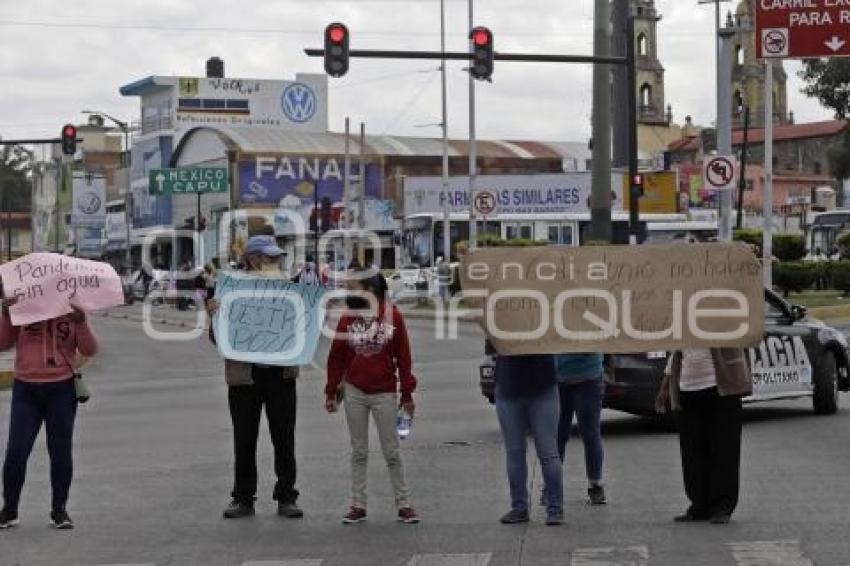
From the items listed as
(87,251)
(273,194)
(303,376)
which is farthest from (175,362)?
(87,251)

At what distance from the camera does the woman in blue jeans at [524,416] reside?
1002cm

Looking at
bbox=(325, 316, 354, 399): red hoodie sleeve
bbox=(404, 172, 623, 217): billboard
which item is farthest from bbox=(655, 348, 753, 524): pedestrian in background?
bbox=(404, 172, 623, 217): billboard

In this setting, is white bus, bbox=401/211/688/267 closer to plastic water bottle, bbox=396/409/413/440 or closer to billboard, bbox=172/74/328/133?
billboard, bbox=172/74/328/133

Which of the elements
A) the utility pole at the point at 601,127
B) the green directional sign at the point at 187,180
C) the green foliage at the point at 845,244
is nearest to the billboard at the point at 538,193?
the green directional sign at the point at 187,180

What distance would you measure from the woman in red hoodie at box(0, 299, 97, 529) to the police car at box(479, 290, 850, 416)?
205 inches

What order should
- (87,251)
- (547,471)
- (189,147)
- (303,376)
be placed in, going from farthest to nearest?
(87,251)
(189,147)
(303,376)
(547,471)

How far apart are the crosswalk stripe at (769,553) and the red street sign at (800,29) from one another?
71.3 ft

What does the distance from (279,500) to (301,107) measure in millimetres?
104606

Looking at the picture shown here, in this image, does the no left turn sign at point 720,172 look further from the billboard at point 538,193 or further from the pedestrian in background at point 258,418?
the billboard at point 538,193

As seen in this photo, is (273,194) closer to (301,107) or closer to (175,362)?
(301,107)

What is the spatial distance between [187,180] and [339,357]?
68.5 meters

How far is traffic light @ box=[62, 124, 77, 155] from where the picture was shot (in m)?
Answer: 38.1

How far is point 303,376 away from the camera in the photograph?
25.1 meters

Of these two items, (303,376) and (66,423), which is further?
(303,376)
